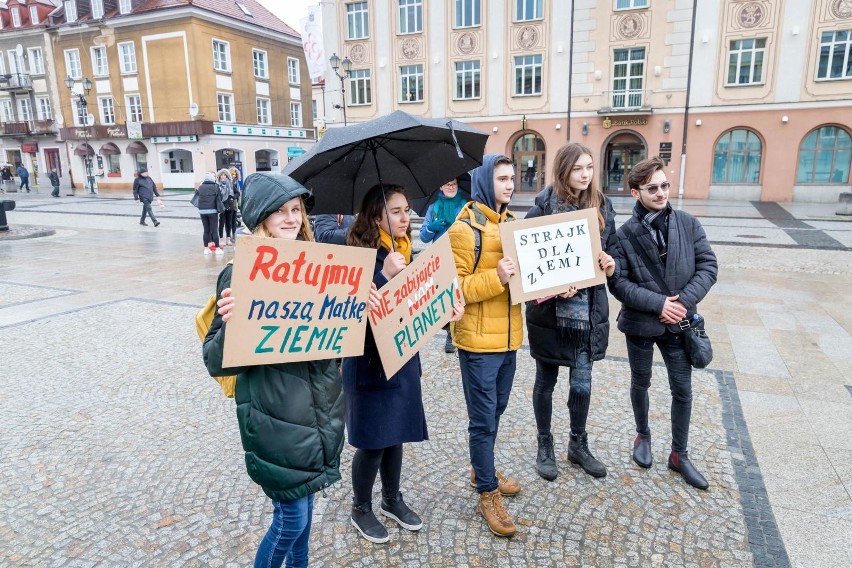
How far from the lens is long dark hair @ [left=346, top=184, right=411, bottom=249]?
2758 mm

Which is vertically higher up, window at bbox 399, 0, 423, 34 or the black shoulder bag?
window at bbox 399, 0, 423, 34

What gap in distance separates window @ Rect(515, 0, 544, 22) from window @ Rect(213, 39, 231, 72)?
19916 millimetres

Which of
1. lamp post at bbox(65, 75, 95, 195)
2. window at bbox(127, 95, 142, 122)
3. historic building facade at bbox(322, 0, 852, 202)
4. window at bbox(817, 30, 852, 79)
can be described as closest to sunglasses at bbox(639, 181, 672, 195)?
historic building facade at bbox(322, 0, 852, 202)

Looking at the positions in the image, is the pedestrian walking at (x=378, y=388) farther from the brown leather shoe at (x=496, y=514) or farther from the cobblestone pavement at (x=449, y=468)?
the brown leather shoe at (x=496, y=514)

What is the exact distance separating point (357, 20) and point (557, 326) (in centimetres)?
3011

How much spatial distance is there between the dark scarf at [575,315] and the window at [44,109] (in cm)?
4862

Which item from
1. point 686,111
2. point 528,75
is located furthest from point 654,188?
point 528,75

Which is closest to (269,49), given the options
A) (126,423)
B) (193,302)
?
(193,302)

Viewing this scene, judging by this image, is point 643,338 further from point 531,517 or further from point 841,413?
point 841,413

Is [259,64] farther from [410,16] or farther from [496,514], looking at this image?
[496,514]

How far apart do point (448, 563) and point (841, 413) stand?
3422mm

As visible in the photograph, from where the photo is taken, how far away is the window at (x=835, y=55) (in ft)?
74.2

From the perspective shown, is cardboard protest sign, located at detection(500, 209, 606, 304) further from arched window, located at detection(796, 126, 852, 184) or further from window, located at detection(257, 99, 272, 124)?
window, located at detection(257, 99, 272, 124)

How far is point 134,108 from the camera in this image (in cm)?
3725
